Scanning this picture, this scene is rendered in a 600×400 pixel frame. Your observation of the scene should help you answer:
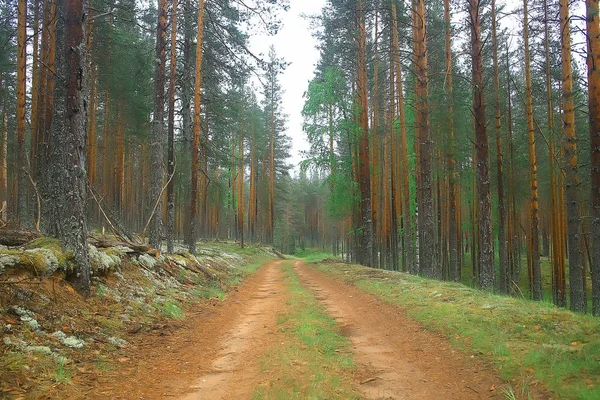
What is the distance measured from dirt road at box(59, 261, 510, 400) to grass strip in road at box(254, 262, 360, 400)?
148 millimetres

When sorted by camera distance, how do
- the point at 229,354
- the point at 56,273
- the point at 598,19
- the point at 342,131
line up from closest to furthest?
1. the point at 229,354
2. the point at 56,273
3. the point at 598,19
4. the point at 342,131

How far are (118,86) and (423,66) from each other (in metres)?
15.3

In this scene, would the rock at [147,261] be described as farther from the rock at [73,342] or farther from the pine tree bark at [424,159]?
the pine tree bark at [424,159]

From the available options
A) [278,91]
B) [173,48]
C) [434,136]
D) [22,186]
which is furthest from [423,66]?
[278,91]

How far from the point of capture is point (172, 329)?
6.82 meters

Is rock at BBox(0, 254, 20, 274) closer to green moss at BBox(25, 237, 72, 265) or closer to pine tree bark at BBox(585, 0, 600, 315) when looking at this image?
green moss at BBox(25, 237, 72, 265)

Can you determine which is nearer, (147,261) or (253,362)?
(253,362)

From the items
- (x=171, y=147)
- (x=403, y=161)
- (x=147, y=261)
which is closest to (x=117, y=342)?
(x=147, y=261)

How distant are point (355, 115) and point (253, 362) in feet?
58.1

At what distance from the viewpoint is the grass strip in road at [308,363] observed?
4.07m

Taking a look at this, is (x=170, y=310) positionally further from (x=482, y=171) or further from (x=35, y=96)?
(x=35, y=96)

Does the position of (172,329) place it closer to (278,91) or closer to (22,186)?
(22,186)

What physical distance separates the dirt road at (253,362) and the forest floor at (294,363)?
0.01m

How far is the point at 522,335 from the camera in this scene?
5371mm
